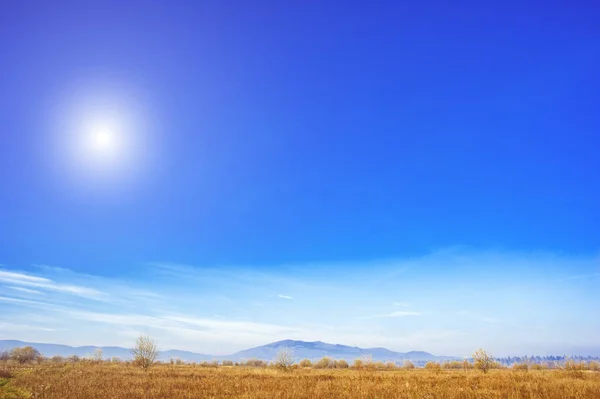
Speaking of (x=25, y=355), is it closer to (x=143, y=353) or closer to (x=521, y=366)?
(x=143, y=353)

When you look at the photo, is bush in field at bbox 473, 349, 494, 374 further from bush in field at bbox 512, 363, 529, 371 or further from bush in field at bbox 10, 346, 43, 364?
bush in field at bbox 10, 346, 43, 364

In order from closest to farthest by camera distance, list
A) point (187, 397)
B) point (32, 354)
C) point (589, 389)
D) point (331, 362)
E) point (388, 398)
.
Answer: point (388, 398) < point (187, 397) < point (589, 389) < point (32, 354) < point (331, 362)

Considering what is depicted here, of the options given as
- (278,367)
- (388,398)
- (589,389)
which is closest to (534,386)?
(589,389)

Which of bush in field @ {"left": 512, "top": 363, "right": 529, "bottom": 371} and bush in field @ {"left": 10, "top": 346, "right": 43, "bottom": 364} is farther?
bush in field @ {"left": 10, "top": 346, "right": 43, "bottom": 364}

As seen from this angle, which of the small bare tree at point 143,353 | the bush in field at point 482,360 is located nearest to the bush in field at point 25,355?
the small bare tree at point 143,353

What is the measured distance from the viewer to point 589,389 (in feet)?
72.6

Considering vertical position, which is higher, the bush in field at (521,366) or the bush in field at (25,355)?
the bush in field at (25,355)

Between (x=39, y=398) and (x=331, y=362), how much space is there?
83.8 metres

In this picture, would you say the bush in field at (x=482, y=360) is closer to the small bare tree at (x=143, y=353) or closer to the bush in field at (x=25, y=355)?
the small bare tree at (x=143, y=353)

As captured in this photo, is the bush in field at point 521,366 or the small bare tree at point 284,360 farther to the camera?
the bush in field at point 521,366

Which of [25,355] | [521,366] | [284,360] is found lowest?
[521,366]

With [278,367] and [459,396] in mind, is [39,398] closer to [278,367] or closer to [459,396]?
[459,396]

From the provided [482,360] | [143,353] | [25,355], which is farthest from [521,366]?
[25,355]

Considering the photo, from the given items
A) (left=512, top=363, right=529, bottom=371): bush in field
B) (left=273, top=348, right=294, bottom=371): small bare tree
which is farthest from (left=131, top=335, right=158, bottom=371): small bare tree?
(left=512, top=363, right=529, bottom=371): bush in field
